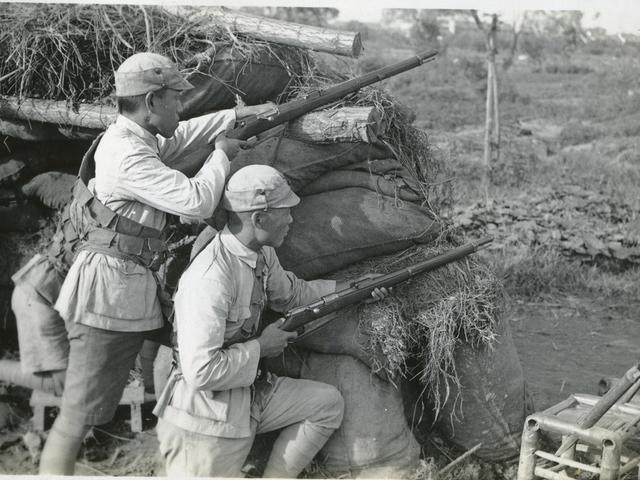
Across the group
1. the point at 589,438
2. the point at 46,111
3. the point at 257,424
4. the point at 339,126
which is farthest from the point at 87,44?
the point at 589,438

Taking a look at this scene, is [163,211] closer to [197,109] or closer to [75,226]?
[75,226]

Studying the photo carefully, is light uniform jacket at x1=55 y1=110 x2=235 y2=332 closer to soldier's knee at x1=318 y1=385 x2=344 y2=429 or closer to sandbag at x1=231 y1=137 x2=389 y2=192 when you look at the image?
sandbag at x1=231 y1=137 x2=389 y2=192

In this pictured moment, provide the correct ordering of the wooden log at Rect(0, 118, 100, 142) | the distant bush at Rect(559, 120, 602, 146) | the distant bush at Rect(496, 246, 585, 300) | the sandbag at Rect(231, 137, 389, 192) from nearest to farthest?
the sandbag at Rect(231, 137, 389, 192) < the wooden log at Rect(0, 118, 100, 142) < the distant bush at Rect(496, 246, 585, 300) < the distant bush at Rect(559, 120, 602, 146)

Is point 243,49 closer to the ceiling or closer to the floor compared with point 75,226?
closer to the ceiling

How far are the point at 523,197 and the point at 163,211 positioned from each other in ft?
20.4

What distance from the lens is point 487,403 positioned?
13.7ft

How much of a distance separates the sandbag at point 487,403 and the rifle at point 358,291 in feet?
1.62

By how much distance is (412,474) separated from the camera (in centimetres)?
395

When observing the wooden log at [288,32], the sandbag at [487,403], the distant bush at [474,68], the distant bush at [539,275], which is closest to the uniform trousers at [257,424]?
the sandbag at [487,403]

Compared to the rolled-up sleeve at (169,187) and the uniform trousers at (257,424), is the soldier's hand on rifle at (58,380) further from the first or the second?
the rolled-up sleeve at (169,187)

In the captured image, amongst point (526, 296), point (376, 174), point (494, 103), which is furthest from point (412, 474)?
point (494, 103)

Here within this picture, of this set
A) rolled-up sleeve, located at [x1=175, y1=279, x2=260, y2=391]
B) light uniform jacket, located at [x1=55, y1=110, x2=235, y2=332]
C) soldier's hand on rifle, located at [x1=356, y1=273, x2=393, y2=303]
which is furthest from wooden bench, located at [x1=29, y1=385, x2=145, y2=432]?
soldier's hand on rifle, located at [x1=356, y1=273, x2=393, y2=303]

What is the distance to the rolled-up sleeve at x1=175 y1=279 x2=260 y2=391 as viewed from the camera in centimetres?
326

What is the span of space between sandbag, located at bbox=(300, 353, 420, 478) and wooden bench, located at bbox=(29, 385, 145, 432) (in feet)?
3.64
